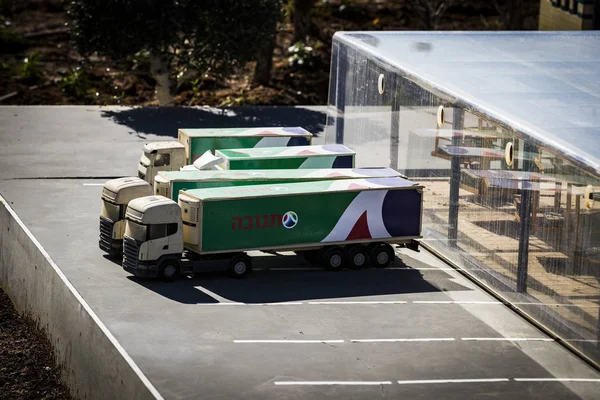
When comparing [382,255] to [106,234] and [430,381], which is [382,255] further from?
[430,381]

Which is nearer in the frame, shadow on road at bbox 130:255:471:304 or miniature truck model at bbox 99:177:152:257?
shadow on road at bbox 130:255:471:304

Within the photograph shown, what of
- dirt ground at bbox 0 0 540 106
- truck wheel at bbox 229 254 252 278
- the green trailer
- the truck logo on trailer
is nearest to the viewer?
truck wheel at bbox 229 254 252 278

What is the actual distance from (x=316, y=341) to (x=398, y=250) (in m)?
6.97

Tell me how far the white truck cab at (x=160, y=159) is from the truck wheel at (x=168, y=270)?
575 centimetres

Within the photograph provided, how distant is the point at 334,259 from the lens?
1019 inches

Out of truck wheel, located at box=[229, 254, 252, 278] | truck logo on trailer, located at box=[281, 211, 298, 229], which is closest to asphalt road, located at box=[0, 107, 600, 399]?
truck wheel, located at box=[229, 254, 252, 278]

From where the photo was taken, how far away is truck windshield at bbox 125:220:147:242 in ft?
79.8

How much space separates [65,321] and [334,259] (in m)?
6.18

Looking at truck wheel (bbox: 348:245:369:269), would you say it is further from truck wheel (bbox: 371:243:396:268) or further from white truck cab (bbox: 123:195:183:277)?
white truck cab (bbox: 123:195:183:277)

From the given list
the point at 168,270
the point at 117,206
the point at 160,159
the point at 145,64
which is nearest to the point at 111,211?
the point at 117,206

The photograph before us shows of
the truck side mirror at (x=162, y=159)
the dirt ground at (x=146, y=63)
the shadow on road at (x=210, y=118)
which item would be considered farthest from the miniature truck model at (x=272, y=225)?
the dirt ground at (x=146, y=63)

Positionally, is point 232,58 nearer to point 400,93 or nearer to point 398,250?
point 400,93

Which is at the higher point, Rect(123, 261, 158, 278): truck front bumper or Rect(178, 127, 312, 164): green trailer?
Rect(178, 127, 312, 164): green trailer

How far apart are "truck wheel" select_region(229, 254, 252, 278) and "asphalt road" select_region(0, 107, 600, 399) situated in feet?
0.62
